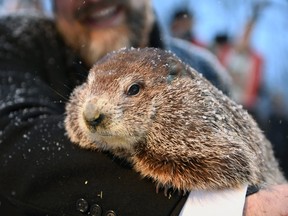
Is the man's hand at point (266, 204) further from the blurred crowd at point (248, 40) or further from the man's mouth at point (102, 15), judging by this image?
the man's mouth at point (102, 15)

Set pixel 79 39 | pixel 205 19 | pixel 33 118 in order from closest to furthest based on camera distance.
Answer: pixel 205 19 < pixel 79 39 < pixel 33 118

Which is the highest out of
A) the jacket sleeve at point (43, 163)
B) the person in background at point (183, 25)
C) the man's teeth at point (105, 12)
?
the person in background at point (183, 25)

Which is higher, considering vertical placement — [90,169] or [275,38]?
[275,38]

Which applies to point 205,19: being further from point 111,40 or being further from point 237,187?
point 237,187

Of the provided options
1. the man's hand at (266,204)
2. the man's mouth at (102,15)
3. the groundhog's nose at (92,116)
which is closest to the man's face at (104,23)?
the man's mouth at (102,15)

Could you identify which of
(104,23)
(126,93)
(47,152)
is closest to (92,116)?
(126,93)

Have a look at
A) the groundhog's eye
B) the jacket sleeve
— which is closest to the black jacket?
the jacket sleeve

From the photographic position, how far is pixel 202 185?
0.97m

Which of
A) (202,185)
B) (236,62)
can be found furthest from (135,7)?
(202,185)

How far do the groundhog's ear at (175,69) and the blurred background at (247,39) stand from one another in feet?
0.20

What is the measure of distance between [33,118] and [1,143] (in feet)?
A: 0.37

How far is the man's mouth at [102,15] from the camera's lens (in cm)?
94

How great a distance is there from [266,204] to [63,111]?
535 millimetres

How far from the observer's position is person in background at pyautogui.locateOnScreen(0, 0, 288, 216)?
980 millimetres
